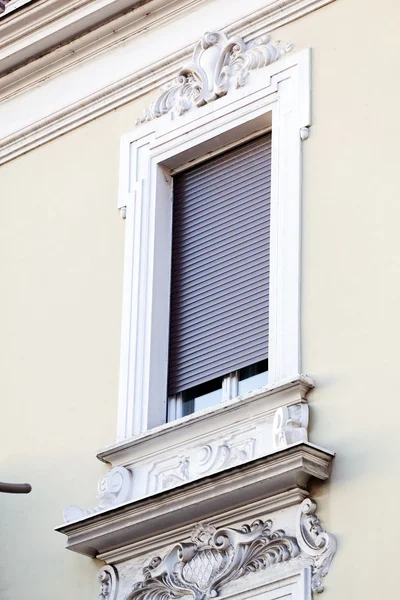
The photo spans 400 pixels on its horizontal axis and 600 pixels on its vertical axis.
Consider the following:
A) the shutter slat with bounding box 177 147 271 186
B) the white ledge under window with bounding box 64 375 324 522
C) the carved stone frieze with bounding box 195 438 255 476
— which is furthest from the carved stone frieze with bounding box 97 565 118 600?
the shutter slat with bounding box 177 147 271 186

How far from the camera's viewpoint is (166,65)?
12414 millimetres

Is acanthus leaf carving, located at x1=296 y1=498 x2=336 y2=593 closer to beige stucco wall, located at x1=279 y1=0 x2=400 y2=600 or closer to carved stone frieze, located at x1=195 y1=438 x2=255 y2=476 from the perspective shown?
beige stucco wall, located at x1=279 y1=0 x2=400 y2=600

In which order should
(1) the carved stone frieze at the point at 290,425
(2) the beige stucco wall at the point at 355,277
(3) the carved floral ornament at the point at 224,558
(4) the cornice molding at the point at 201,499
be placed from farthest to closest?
(1) the carved stone frieze at the point at 290,425
(4) the cornice molding at the point at 201,499
(3) the carved floral ornament at the point at 224,558
(2) the beige stucco wall at the point at 355,277

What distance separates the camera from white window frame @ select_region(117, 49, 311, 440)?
35.3 ft

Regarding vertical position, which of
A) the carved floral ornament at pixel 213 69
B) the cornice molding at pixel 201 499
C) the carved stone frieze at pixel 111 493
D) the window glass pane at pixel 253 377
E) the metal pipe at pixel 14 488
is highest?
the carved floral ornament at pixel 213 69

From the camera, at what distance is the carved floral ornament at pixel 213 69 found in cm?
1173

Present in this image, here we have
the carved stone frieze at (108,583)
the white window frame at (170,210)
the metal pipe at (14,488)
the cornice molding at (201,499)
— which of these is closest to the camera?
the cornice molding at (201,499)

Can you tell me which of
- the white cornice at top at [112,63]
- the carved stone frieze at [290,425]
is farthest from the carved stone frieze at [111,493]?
the white cornice at top at [112,63]

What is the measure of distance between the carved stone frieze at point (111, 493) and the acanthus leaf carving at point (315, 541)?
137cm

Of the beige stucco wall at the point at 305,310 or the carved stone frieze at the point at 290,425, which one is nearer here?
the beige stucco wall at the point at 305,310

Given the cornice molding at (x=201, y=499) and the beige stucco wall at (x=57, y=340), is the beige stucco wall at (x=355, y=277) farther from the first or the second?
the beige stucco wall at (x=57, y=340)

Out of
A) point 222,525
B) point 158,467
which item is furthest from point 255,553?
point 158,467

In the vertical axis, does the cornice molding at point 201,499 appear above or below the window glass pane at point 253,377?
below

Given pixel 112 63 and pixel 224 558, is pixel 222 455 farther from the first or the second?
pixel 112 63
